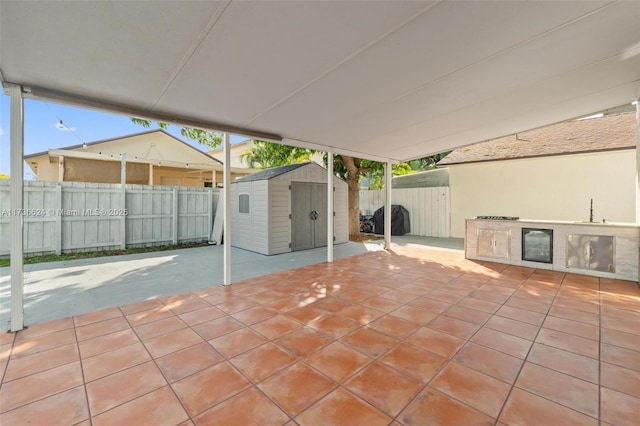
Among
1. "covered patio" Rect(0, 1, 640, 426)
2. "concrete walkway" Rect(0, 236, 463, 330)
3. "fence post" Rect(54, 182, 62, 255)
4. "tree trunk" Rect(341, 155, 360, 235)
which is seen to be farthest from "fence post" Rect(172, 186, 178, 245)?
"tree trunk" Rect(341, 155, 360, 235)

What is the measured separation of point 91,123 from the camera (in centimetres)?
1015

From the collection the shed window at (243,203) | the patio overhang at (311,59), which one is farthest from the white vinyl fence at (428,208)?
the shed window at (243,203)

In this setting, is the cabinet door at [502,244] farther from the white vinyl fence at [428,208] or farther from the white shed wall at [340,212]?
the white shed wall at [340,212]

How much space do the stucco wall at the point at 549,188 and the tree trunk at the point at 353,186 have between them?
10.2ft

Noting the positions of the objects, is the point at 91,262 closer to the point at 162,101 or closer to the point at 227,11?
the point at 162,101

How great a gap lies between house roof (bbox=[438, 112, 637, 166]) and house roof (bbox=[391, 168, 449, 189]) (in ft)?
4.95

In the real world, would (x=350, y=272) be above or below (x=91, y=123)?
below

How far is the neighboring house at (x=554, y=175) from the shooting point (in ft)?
21.2

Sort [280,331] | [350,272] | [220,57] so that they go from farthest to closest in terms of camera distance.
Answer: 1. [350,272]
2. [280,331]
3. [220,57]

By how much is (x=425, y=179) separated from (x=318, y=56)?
9829mm

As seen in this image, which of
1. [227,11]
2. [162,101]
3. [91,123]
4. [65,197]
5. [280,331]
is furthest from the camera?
[91,123]

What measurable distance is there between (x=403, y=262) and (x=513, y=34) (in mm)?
4175

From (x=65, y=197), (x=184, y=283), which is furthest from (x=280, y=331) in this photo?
(x=65, y=197)

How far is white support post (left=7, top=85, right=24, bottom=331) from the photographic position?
2.58 metres
